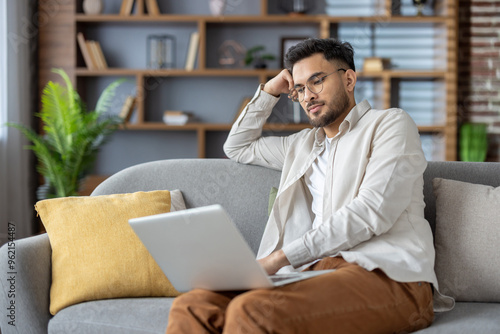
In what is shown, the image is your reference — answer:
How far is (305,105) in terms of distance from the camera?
194 cm

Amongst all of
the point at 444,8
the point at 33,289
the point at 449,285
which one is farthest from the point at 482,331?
the point at 444,8

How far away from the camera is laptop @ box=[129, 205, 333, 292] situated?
129cm

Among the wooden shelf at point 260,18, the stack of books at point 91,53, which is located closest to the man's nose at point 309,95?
the wooden shelf at point 260,18

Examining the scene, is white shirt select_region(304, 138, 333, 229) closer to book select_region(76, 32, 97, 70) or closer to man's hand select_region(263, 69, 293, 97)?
man's hand select_region(263, 69, 293, 97)

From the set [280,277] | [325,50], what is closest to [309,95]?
[325,50]

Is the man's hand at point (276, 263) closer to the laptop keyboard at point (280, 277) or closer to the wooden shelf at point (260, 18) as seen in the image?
the laptop keyboard at point (280, 277)

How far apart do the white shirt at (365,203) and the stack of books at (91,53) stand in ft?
9.18

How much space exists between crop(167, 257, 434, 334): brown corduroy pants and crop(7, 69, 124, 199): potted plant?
2633 millimetres

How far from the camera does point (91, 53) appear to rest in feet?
14.4

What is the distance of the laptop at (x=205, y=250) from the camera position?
1.29 meters

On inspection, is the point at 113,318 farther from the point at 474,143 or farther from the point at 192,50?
the point at 474,143

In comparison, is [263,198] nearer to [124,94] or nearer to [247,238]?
[247,238]

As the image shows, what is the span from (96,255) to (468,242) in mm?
1149

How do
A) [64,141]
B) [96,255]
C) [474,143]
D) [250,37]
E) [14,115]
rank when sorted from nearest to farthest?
[96,255] → [64,141] → [14,115] → [474,143] → [250,37]
